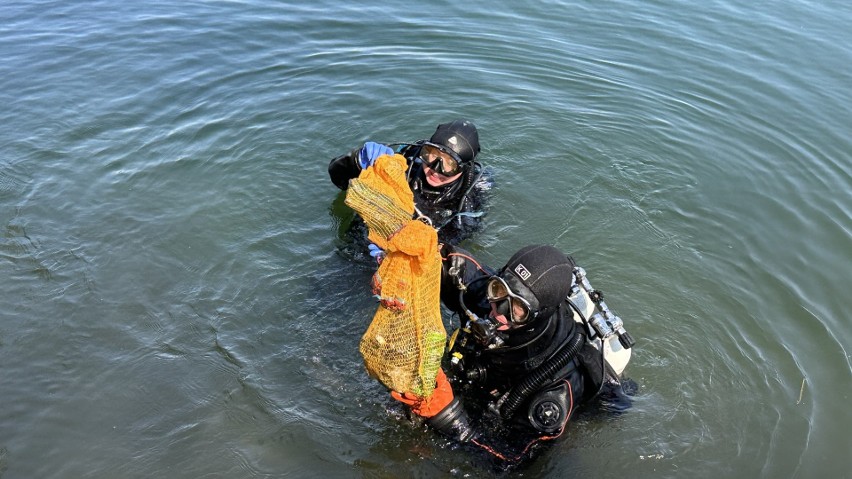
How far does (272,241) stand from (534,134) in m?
3.75

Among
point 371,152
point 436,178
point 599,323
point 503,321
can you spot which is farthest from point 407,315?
point 436,178

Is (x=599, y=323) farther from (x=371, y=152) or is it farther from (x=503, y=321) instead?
(x=371, y=152)

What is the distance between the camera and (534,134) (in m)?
8.18

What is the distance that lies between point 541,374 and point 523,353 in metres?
0.17

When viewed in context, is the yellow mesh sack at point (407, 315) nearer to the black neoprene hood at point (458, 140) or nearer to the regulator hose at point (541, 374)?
the regulator hose at point (541, 374)

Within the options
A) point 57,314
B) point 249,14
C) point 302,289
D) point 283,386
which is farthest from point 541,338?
point 249,14

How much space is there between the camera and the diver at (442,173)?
576 cm

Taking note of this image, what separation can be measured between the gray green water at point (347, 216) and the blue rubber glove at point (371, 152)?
3.14 ft

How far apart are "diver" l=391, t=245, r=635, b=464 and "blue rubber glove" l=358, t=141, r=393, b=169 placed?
1558mm

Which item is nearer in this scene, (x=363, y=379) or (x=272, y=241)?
(x=363, y=379)

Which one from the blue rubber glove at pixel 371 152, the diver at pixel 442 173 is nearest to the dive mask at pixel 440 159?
the diver at pixel 442 173

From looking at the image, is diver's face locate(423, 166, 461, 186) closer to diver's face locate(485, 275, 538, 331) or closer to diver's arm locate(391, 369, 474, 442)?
diver's face locate(485, 275, 538, 331)

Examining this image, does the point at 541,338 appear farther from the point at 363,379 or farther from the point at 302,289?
the point at 302,289

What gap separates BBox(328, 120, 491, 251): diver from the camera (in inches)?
227
